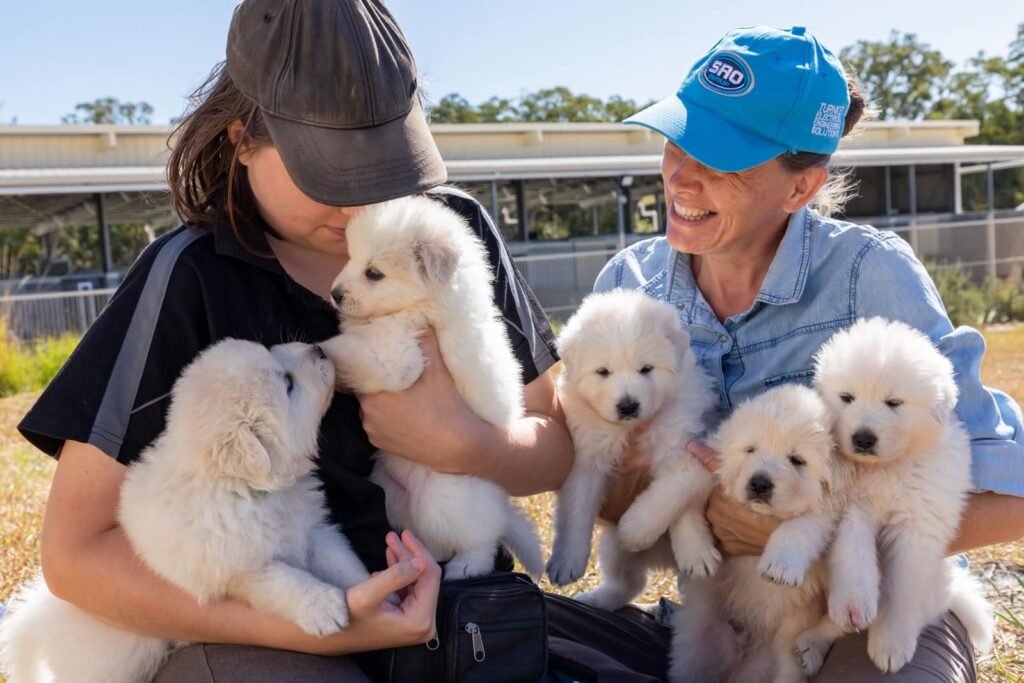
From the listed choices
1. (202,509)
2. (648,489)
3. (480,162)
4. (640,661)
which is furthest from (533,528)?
(480,162)

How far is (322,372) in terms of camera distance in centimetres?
269

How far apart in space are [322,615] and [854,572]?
1.50 m

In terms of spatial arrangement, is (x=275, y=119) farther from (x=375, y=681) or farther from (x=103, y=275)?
(x=103, y=275)

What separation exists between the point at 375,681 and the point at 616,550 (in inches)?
49.6

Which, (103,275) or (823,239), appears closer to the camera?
(823,239)

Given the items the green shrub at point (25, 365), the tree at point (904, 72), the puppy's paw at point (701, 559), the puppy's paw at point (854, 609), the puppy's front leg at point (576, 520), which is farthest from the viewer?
the tree at point (904, 72)

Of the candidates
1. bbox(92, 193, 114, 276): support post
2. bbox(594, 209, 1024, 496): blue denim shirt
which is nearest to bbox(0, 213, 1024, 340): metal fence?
bbox(92, 193, 114, 276): support post

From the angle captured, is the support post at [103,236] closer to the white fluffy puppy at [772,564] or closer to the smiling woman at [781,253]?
the smiling woman at [781,253]

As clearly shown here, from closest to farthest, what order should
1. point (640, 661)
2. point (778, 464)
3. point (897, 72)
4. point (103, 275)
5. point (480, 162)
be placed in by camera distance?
1. point (778, 464)
2. point (640, 661)
3. point (103, 275)
4. point (480, 162)
5. point (897, 72)

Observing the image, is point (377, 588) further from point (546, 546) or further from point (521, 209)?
point (521, 209)

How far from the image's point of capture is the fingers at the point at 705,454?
3.12 meters

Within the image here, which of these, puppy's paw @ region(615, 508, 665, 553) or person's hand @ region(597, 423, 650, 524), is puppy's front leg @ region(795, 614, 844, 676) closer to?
puppy's paw @ region(615, 508, 665, 553)

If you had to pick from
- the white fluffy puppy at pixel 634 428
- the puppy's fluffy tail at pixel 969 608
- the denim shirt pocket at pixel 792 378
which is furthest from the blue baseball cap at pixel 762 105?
the puppy's fluffy tail at pixel 969 608

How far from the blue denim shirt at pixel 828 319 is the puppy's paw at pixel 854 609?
0.58 metres
